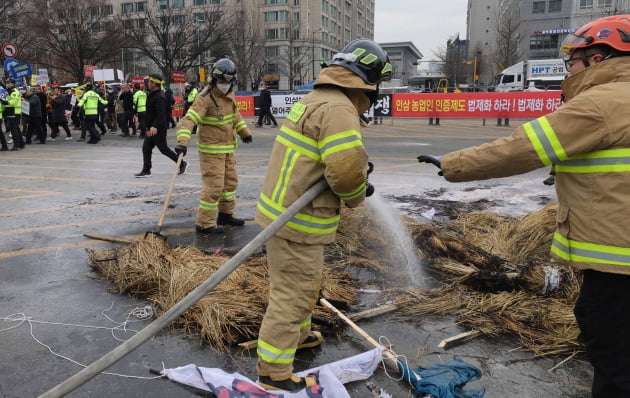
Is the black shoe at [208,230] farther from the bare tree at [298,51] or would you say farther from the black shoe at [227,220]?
the bare tree at [298,51]

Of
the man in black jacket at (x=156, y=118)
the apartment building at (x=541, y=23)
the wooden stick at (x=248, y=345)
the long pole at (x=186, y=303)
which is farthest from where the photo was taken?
the apartment building at (x=541, y=23)

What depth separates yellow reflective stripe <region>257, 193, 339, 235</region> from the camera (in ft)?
8.80

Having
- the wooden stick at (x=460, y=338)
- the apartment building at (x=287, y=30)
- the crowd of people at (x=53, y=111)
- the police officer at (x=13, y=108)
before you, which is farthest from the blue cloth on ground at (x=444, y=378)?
the apartment building at (x=287, y=30)

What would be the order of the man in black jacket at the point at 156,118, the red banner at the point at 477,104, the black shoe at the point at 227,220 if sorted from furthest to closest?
the red banner at the point at 477,104 < the man in black jacket at the point at 156,118 < the black shoe at the point at 227,220

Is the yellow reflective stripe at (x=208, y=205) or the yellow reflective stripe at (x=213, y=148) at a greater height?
the yellow reflective stripe at (x=213, y=148)

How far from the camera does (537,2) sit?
66312 millimetres

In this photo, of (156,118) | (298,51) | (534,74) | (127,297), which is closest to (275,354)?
(127,297)

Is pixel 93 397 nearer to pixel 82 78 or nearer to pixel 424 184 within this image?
pixel 424 184

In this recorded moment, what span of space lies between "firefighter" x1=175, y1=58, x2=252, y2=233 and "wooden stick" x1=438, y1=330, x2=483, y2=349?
3436 mm

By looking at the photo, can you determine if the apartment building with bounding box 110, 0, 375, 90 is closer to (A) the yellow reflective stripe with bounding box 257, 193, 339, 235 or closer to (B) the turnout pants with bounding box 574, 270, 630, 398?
(A) the yellow reflective stripe with bounding box 257, 193, 339, 235

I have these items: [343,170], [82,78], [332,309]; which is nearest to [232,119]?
[332,309]

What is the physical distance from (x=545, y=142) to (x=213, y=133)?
14.3ft

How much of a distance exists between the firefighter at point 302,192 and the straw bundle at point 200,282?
72 cm

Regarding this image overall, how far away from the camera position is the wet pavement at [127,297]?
295cm
